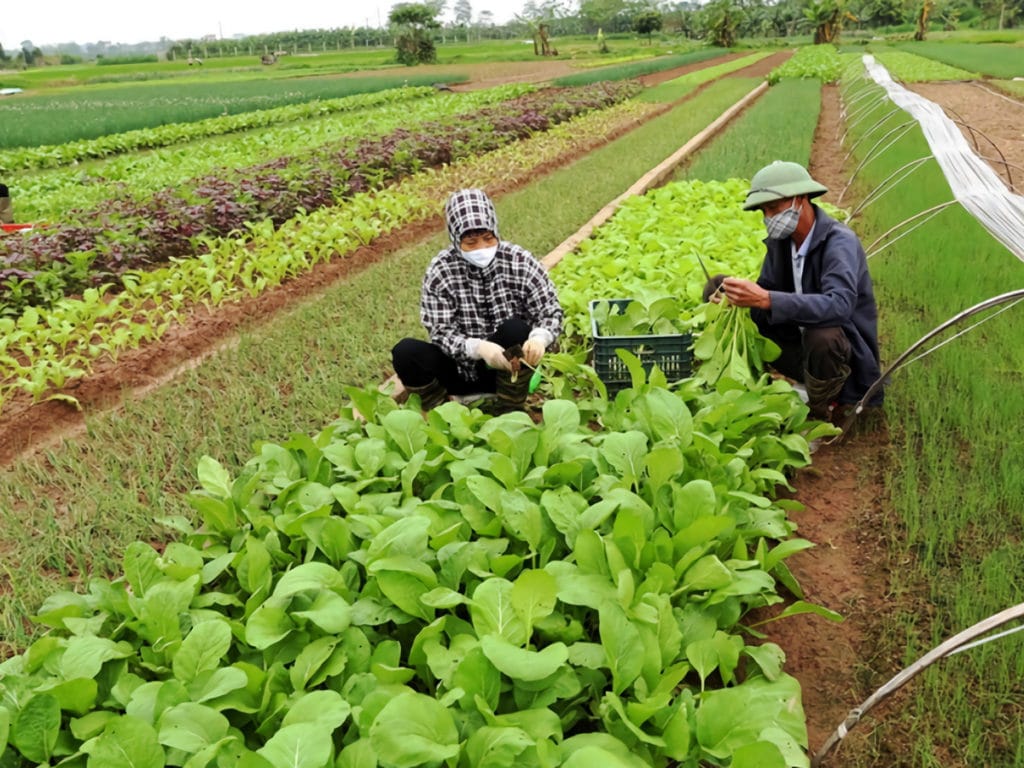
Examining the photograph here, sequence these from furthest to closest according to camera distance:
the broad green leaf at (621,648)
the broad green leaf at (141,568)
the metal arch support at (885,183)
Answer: the metal arch support at (885,183), the broad green leaf at (141,568), the broad green leaf at (621,648)

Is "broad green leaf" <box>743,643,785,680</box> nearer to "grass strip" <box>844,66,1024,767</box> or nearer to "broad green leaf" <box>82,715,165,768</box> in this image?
"grass strip" <box>844,66,1024,767</box>

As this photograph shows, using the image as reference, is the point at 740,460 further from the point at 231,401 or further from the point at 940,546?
the point at 231,401

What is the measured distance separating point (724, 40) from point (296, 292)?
6045cm

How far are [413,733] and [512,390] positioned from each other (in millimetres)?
2207

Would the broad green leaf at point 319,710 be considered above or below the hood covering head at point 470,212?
below

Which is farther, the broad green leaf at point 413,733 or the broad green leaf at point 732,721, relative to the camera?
the broad green leaf at point 732,721

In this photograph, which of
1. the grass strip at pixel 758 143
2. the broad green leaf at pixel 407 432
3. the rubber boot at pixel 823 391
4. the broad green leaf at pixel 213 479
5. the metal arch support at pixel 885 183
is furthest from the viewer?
the grass strip at pixel 758 143

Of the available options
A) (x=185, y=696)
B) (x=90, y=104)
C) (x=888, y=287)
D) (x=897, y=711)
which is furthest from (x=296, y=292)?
(x=90, y=104)

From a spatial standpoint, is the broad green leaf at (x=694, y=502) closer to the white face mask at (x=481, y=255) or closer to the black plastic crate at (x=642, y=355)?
the black plastic crate at (x=642, y=355)

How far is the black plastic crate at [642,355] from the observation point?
11.4 ft

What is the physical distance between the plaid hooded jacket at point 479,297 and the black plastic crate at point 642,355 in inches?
9.6

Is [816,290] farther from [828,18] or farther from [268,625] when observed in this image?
[828,18]

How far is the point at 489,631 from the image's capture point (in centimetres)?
179

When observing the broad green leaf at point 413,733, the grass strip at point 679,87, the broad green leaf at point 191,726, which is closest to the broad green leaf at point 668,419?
the broad green leaf at point 413,733
